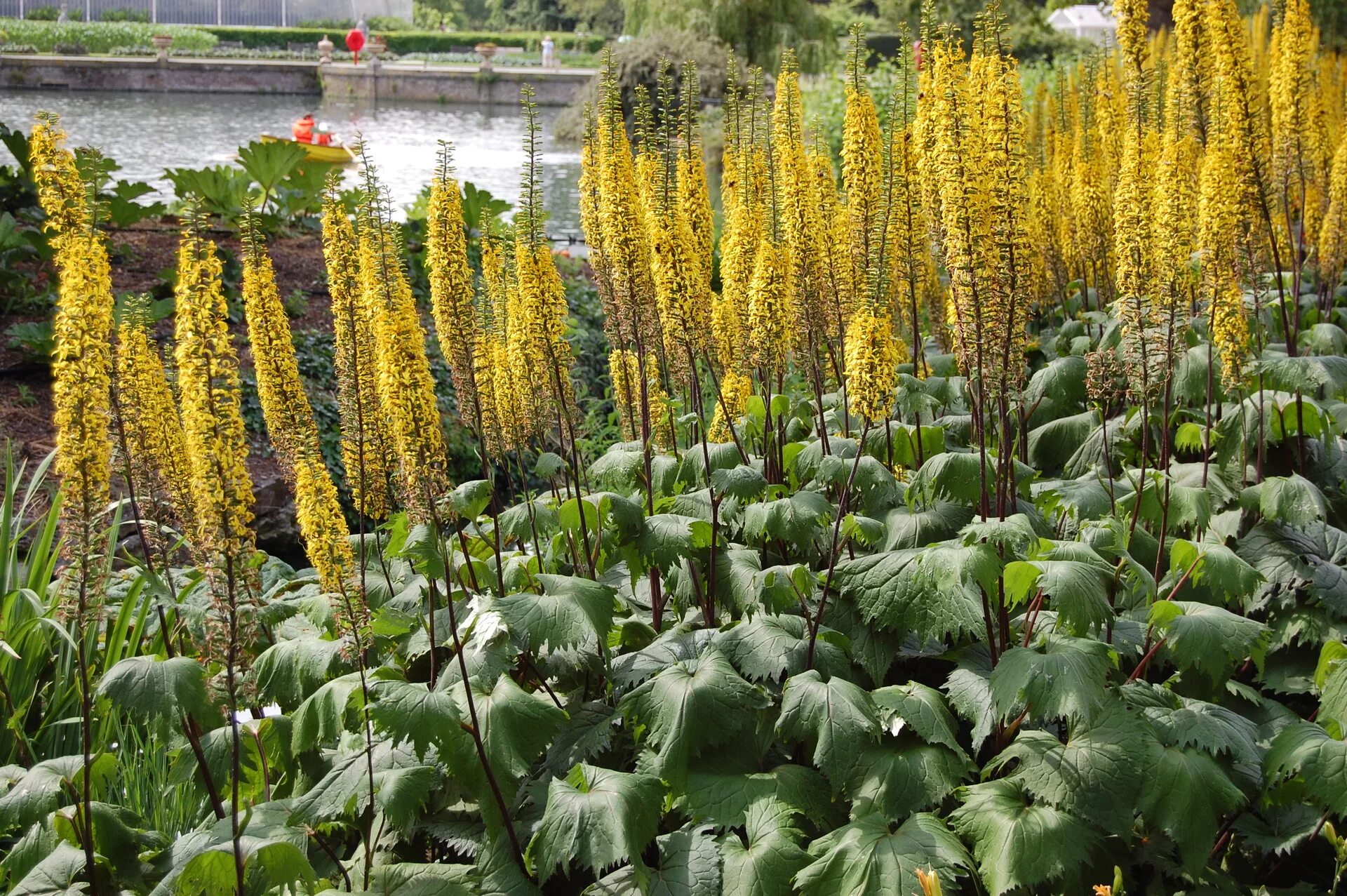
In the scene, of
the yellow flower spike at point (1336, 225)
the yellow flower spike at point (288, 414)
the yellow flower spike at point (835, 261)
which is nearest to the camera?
the yellow flower spike at point (288, 414)

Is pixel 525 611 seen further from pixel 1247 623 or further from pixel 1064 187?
pixel 1064 187

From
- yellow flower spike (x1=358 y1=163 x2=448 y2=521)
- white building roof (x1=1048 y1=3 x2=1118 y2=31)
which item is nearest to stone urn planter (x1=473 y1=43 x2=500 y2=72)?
white building roof (x1=1048 y1=3 x2=1118 y2=31)

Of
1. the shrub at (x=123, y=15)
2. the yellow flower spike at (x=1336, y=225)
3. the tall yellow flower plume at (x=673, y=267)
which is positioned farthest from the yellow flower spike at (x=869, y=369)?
the shrub at (x=123, y=15)

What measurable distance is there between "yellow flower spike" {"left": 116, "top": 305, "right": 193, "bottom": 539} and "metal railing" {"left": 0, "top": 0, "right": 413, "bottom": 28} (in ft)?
255

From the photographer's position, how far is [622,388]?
4.82 m

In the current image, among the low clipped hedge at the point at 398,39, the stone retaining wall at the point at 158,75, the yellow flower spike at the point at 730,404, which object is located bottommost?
the yellow flower spike at the point at 730,404

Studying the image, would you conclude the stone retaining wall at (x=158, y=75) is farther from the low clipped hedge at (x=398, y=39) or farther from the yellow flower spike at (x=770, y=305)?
the yellow flower spike at (x=770, y=305)

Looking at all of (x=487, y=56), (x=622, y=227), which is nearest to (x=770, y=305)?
(x=622, y=227)

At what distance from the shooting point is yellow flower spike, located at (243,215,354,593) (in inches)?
122

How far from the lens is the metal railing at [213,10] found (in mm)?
69188

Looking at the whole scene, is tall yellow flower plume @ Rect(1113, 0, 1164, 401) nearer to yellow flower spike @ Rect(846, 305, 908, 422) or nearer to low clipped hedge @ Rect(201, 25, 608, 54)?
yellow flower spike @ Rect(846, 305, 908, 422)

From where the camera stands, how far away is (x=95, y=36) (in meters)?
56.9

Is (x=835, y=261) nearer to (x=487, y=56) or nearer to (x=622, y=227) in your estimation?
(x=622, y=227)

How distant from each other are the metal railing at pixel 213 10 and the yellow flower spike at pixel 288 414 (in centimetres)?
7793
